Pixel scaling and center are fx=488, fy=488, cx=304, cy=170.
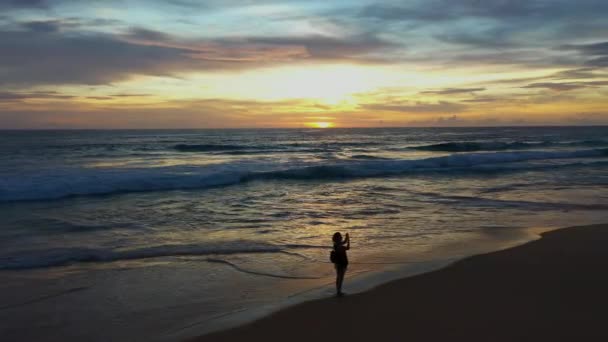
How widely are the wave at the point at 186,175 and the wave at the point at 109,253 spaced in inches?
406

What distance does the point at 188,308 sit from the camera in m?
6.48

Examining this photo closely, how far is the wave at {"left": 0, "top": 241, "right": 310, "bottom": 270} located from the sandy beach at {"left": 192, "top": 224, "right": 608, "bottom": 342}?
133 inches

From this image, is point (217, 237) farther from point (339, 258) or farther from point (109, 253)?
point (339, 258)

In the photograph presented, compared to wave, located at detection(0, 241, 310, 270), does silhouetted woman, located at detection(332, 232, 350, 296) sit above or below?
above

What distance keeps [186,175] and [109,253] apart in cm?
1562

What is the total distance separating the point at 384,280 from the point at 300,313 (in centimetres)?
188

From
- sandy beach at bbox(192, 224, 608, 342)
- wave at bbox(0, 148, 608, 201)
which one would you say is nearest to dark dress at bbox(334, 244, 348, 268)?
sandy beach at bbox(192, 224, 608, 342)

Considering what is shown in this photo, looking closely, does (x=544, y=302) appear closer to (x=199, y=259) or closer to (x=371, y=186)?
(x=199, y=259)

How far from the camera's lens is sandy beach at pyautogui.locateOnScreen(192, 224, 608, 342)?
543 centimetres

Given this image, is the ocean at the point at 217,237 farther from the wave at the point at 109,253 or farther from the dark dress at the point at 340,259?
the dark dress at the point at 340,259

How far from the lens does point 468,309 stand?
6125mm

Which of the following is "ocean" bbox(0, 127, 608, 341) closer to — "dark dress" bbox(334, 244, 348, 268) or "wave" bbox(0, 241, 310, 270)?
"wave" bbox(0, 241, 310, 270)

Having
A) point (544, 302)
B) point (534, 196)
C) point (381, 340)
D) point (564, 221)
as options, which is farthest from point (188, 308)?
point (534, 196)

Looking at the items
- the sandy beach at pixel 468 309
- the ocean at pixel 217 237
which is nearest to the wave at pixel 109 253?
the ocean at pixel 217 237
